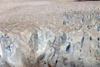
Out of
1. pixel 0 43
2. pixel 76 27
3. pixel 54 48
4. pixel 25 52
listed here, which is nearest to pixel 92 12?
pixel 76 27

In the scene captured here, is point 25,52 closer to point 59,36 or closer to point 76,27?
point 59,36

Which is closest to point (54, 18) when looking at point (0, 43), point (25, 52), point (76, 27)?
point (76, 27)

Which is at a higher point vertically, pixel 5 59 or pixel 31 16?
pixel 31 16

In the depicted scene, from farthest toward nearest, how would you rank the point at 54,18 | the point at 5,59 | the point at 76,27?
the point at 54,18 → the point at 76,27 → the point at 5,59

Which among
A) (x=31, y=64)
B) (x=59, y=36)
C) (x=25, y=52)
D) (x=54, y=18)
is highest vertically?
(x=54, y=18)

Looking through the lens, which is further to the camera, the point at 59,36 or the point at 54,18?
the point at 54,18

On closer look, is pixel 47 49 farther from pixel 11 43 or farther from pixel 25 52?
pixel 11 43

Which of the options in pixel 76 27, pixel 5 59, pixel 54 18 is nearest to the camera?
pixel 5 59

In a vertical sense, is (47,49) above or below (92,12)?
below

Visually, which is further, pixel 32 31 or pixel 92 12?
pixel 92 12
